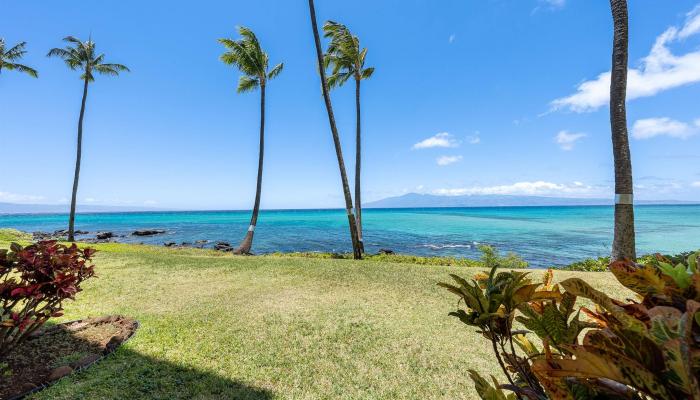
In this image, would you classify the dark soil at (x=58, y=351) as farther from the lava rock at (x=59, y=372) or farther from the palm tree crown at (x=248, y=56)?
the palm tree crown at (x=248, y=56)

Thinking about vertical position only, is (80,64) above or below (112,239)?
above

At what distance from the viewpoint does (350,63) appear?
16.1 meters

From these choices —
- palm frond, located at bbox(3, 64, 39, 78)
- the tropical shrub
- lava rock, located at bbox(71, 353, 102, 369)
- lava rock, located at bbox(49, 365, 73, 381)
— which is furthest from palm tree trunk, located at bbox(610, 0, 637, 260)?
palm frond, located at bbox(3, 64, 39, 78)

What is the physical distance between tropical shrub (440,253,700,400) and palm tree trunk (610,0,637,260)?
8050 millimetres

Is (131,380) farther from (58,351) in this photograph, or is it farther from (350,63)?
(350,63)

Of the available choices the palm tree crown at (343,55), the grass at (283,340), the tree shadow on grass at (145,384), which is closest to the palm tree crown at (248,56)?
the palm tree crown at (343,55)

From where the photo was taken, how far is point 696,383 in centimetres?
56

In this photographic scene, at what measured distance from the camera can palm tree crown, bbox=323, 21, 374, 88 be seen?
14.9 meters

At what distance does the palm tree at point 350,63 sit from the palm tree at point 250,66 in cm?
399

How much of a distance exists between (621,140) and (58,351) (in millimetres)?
11207

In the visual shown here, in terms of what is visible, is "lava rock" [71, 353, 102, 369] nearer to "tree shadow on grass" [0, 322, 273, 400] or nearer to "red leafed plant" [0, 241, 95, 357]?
"tree shadow on grass" [0, 322, 273, 400]

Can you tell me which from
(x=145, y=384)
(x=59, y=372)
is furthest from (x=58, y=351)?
(x=145, y=384)

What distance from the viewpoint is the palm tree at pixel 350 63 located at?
1507 cm

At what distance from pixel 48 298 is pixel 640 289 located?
5074mm
